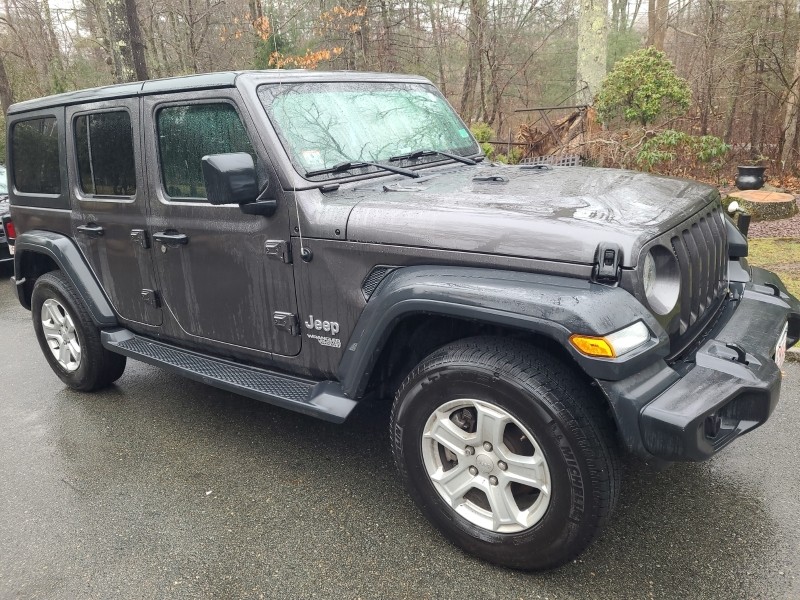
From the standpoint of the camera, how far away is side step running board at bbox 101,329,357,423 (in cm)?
284

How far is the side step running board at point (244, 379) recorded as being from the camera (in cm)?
284

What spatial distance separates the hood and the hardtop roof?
75 cm

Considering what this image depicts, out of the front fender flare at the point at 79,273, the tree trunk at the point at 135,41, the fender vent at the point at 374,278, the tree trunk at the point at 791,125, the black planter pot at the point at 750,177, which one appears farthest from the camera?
the tree trunk at the point at 791,125

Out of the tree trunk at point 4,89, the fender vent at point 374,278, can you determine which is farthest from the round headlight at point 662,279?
the tree trunk at point 4,89

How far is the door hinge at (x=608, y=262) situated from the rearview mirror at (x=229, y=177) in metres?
1.53

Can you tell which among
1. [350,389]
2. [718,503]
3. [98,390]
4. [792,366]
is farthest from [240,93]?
[792,366]

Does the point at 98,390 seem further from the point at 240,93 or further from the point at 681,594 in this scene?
the point at 681,594

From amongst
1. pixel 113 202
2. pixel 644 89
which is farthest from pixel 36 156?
pixel 644 89

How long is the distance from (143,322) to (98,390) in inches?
39.6

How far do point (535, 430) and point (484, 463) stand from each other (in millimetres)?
319

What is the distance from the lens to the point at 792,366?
417 centimetres

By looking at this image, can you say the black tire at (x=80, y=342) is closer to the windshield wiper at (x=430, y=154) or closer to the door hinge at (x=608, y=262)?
the windshield wiper at (x=430, y=154)

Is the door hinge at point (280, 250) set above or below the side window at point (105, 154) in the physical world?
below

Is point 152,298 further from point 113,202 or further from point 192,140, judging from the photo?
point 192,140
